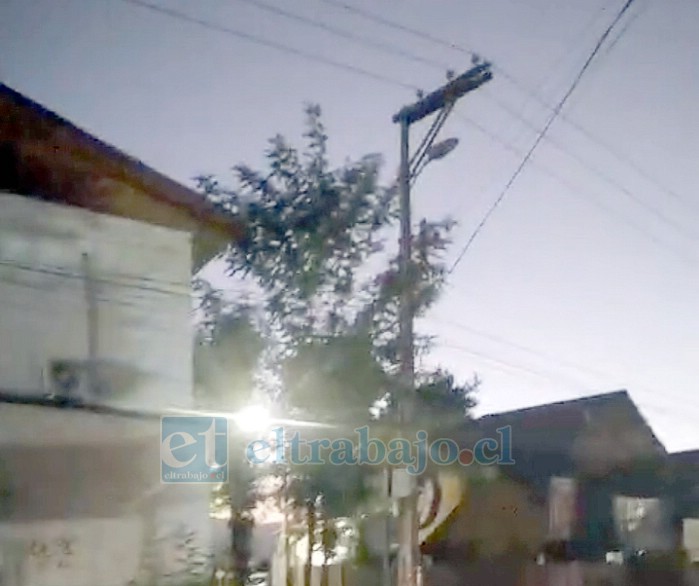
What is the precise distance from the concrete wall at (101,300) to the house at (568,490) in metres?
4.87

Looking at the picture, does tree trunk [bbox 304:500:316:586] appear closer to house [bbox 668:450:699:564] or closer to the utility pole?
Answer: the utility pole

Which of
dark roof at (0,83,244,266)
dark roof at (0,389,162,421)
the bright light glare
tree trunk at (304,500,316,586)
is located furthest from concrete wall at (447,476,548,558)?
dark roof at (0,389,162,421)

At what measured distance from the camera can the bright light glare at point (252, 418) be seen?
32.6 feet

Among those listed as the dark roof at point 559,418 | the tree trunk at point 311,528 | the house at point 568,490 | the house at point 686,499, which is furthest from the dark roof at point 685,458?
the tree trunk at point 311,528

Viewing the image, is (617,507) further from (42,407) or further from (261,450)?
(42,407)

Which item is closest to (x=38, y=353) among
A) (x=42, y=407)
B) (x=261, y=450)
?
(x=42, y=407)

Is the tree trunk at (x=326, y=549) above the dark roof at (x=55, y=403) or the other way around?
the other way around

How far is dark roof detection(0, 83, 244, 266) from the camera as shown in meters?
9.20

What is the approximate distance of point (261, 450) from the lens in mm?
10367

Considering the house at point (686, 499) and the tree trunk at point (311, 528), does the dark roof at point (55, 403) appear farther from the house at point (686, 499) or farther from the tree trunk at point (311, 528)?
the house at point (686, 499)

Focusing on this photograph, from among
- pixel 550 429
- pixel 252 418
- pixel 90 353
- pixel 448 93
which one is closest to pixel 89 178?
pixel 90 353

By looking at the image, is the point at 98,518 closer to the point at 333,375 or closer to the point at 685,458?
the point at 333,375

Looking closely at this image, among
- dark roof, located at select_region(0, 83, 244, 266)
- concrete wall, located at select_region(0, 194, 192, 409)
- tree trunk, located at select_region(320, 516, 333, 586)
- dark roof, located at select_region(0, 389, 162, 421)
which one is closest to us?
dark roof, located at select_region(0, 389, 162, 421)

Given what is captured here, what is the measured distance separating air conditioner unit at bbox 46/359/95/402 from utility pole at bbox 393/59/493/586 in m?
2.91
